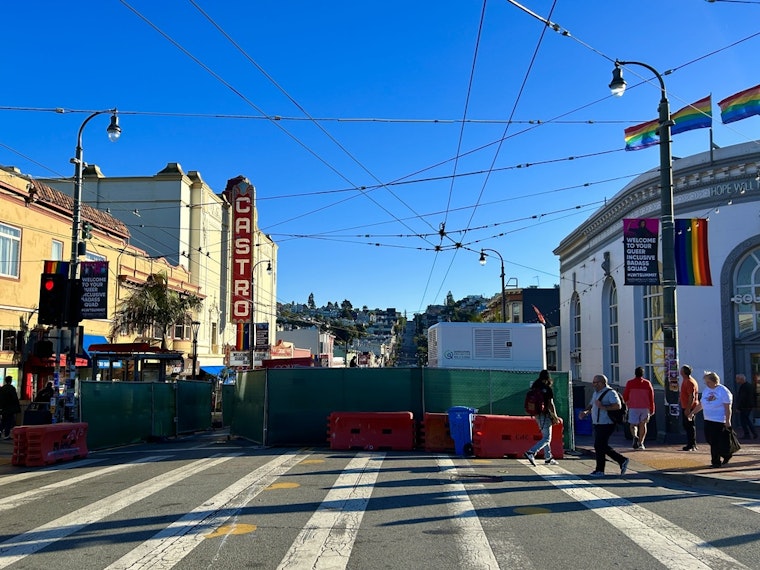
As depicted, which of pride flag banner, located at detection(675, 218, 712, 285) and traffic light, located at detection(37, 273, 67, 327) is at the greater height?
pride flag banner, located at detection(675, 218, 712, 285)

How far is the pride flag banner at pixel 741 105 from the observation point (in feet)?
60.7

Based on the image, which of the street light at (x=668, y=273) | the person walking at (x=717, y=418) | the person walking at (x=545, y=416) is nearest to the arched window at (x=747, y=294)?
the street light at (x=668, y=273)

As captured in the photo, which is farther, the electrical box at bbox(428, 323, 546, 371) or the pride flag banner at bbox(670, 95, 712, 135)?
the electrical box at bbox(428, 323, 546, 371)

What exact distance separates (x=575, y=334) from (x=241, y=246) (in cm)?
2132

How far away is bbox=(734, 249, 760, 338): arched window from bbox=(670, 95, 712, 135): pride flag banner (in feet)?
14.7

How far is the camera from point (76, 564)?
5969mm

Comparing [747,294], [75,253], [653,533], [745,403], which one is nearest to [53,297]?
[75,253]

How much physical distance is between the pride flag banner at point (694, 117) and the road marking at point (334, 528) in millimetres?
14293

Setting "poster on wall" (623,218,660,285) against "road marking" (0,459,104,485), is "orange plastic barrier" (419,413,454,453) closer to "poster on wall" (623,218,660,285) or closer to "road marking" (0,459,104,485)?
"poster on wall" (623,218,660,285)

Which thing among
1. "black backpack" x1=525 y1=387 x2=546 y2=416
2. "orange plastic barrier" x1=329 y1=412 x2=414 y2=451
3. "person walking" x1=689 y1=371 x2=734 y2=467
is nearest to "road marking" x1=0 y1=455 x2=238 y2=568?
"orange plastic barrier" x1=329 y1=412 x2=414 y2=451

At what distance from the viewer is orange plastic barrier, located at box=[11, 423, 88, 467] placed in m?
12.8

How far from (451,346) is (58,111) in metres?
12.6

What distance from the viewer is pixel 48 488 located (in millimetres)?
10141

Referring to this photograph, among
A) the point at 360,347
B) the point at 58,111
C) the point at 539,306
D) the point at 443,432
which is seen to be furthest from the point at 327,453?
the point at 360,347
